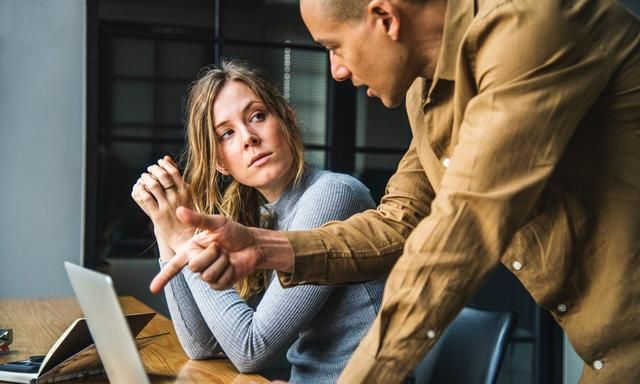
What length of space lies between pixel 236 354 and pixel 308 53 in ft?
8.20

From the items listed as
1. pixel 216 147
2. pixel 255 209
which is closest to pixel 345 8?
pixel 216 147

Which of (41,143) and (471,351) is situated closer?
(471,351)

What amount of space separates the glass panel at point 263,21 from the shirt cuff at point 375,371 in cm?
304

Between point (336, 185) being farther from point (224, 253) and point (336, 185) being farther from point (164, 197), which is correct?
point (224, 253)

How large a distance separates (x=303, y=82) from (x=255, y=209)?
184 cm

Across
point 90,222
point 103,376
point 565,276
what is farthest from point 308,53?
point 565,276

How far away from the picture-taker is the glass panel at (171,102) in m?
3.88

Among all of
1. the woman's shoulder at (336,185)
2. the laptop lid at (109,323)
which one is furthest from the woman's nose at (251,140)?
the laptop lid at (109,323)

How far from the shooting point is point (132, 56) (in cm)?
382

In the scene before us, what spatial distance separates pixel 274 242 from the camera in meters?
1.36

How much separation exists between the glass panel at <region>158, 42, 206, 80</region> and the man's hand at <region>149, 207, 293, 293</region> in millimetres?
2657

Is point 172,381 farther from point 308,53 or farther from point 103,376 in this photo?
point 308,53

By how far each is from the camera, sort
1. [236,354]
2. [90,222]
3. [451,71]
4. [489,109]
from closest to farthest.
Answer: [489,109] < [451,71] < [236,354] < [90,222]

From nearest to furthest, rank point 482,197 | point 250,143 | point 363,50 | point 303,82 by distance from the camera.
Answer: point 482,197
point 363,50
point 250,143
point 303,82
